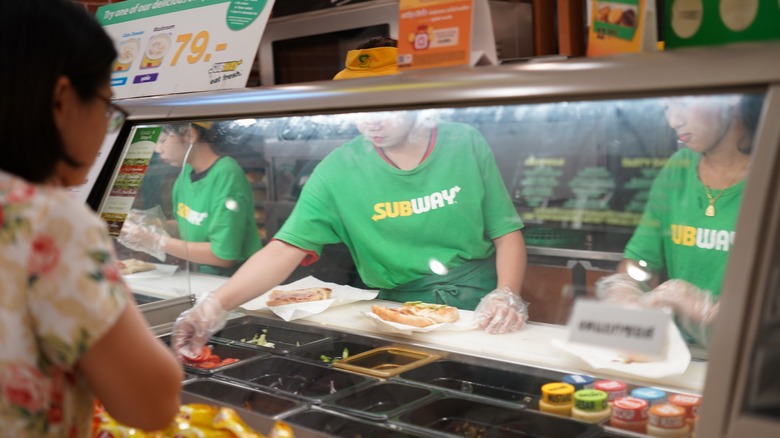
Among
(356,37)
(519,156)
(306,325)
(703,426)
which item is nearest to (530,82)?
(519,156)

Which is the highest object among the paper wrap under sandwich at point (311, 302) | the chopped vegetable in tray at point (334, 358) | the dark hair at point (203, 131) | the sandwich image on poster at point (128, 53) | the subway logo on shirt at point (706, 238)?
the sandwich image on poster at point (128, 53)

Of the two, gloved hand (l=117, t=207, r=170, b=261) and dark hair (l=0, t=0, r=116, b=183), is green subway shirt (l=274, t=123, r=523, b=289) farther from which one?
dark hair (l=0, t=0, r=116, b=183)

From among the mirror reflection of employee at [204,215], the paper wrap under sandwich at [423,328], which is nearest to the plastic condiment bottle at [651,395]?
the paper wrap under sandwich at [423,328]

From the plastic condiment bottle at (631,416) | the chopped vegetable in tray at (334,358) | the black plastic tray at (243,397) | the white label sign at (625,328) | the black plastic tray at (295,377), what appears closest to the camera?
the white label sign at (625,328)

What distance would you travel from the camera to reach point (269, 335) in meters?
2.12

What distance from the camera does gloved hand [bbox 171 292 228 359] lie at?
206cm

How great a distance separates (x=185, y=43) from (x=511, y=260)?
1.13 m

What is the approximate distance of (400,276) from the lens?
7.75 ft

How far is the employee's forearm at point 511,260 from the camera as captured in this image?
202 cm

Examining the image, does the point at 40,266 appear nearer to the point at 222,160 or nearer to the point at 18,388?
the point at 18,388

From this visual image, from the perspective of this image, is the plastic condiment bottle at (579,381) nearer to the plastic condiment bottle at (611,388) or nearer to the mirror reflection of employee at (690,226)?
the plastic condiment bottle at (611,388)

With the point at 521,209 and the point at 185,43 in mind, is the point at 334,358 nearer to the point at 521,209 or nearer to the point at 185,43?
the point at 521,209

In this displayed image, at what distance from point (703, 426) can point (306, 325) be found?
1.25 metres

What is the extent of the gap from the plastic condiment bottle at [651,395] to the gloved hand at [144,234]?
4.56 ft
